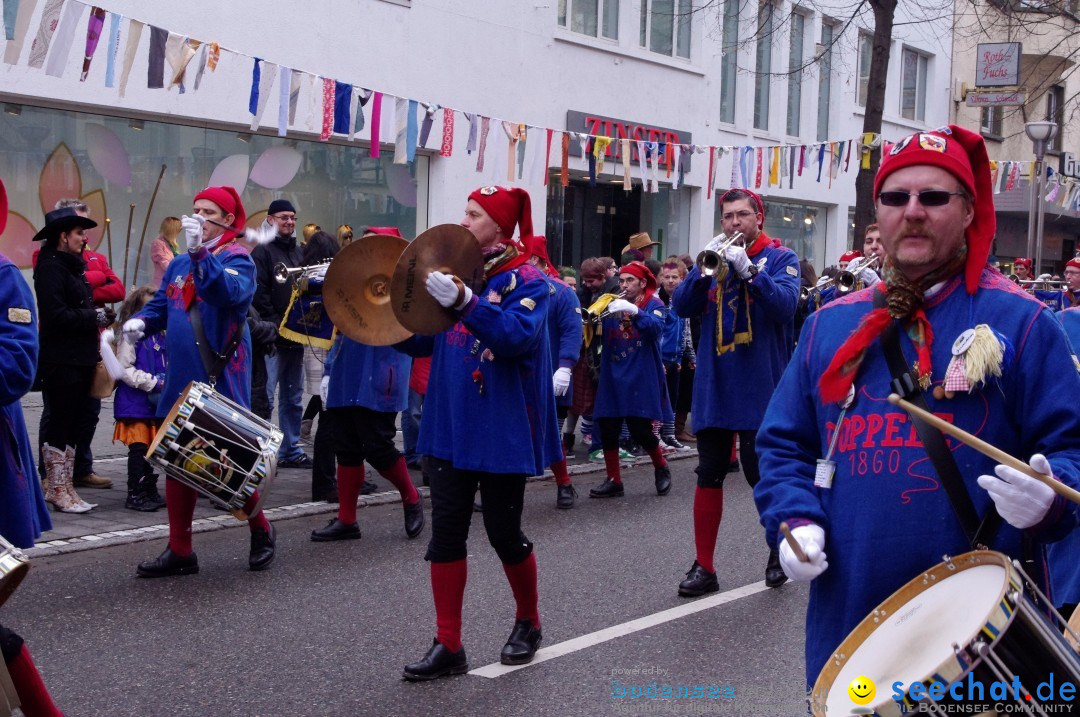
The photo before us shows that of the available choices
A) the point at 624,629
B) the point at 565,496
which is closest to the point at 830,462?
the point at 624,629

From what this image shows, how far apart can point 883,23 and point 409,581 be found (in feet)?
40.3

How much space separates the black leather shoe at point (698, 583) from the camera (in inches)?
253

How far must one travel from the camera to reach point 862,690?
2439 millimetres

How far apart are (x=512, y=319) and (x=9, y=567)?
6.89 feet

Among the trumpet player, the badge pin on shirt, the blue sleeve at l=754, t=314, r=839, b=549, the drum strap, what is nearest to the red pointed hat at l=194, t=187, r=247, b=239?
the drum strap

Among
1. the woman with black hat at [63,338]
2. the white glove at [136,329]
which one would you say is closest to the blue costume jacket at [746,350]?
the white glove at [136,329]

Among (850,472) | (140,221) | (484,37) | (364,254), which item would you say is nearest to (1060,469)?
(850,472)

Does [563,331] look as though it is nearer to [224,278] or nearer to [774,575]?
[774,575]

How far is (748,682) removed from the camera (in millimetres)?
5086

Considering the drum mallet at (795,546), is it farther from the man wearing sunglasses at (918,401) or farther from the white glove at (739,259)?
the white glove at (739,259)

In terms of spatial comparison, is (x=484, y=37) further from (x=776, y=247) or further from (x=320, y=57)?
(x=776, y=247)

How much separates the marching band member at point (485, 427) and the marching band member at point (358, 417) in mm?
2414

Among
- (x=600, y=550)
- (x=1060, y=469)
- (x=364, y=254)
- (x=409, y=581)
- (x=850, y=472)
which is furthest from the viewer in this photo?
(x=600, y=550)

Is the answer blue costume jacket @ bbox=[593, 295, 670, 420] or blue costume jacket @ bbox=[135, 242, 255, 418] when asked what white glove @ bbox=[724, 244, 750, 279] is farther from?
blue costume jacket @ bbox=[593, 295, 670, 420]
